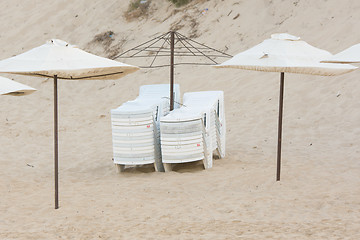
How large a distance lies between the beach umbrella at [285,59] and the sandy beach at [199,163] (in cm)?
114

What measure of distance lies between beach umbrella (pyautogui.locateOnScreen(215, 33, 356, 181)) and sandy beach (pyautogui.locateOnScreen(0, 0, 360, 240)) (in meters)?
1.14

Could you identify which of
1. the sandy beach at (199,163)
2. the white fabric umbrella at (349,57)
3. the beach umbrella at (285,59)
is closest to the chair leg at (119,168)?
the sandy beach at (199,163)

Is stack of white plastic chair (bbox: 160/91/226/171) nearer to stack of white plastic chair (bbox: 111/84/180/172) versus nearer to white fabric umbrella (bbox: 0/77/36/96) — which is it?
stack of white plastic chair (bbox: 111/84/180/172)

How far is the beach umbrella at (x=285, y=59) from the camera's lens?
683 cm

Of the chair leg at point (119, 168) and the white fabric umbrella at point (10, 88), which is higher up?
the white fabric umbrella at point (10, 88)

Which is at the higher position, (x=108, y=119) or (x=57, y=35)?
(x=57, y=35)

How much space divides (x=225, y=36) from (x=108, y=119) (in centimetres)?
530

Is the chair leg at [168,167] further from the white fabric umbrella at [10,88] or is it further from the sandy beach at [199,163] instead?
the white fabric umbrella at [10,88]

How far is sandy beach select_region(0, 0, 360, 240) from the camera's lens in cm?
586

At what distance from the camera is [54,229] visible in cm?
576

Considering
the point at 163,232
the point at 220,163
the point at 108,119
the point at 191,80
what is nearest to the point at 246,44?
the point at 191,80

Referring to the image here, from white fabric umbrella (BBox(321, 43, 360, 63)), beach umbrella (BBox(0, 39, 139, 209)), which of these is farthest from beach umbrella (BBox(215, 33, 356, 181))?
beach umbrella (BBox(0, 39, 139, 209))

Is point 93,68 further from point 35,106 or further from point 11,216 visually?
point 35,106

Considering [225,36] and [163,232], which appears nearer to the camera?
[163,232]
